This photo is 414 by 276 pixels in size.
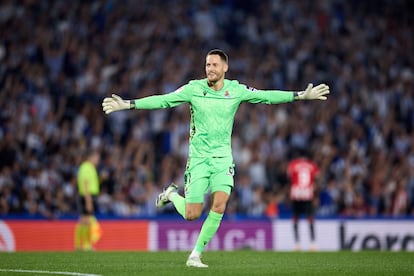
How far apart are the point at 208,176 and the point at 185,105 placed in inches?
551

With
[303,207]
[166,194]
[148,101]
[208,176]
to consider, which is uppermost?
[148,101]

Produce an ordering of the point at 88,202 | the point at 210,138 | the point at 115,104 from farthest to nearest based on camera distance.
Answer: the point at 88,202, the point at 210,138, the point at 115,104

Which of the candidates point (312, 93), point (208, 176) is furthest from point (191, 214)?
point (312, 93)

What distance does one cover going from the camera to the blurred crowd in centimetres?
2406

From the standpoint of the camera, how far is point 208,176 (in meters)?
12.4

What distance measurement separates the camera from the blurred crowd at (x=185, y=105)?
78.9 ft

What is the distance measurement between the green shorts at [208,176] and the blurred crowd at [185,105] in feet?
36.7

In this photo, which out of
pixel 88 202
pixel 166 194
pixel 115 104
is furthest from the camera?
pixel 88 202

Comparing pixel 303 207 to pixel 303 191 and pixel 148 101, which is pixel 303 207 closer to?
pixel 303 191

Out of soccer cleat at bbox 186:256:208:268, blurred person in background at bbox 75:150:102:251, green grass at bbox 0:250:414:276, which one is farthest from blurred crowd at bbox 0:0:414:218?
soccer cleat at bbox 186:256:208:268

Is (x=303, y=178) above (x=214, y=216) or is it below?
above

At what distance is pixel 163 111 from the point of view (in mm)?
26094

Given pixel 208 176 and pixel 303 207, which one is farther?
pixel 303 207

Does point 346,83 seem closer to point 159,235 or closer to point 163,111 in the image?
point 163,111
